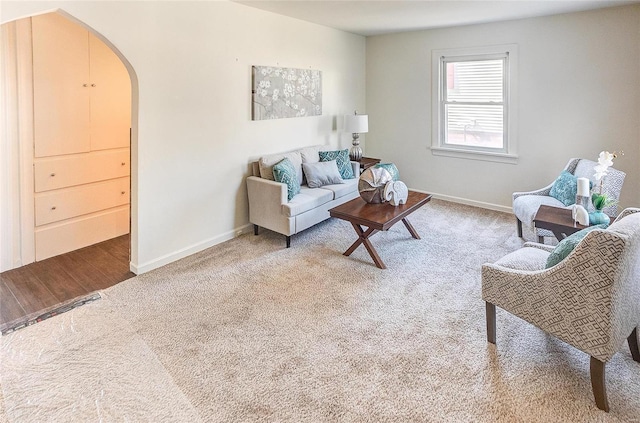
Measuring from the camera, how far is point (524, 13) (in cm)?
444

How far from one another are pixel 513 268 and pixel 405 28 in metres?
4.19

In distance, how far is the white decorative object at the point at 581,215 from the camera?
302 centimetres

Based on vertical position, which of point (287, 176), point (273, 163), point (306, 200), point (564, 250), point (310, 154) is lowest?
point (564, 250)

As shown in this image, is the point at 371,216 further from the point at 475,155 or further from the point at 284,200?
the point at 475,155

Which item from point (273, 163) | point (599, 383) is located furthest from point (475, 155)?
point (599, 383)

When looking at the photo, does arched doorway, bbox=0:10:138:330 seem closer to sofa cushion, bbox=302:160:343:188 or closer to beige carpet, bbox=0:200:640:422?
beige carpet, bbox=0:200:640:422

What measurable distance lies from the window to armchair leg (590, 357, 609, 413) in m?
3.69

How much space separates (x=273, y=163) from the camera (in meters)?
4.33

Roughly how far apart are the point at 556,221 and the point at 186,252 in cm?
329

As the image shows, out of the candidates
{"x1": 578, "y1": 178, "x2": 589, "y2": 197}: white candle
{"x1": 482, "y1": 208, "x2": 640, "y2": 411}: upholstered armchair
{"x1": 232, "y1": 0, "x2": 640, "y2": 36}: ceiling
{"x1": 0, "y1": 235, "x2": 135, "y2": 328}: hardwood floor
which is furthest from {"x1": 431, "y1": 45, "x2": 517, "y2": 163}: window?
{"x1": 0, "y1": 235, "x2": 135, "y2": 328}: hardwood floor

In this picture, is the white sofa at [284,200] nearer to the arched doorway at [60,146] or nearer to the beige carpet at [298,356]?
the beige carpet at [298,356]

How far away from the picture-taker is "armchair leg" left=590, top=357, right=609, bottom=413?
187cm

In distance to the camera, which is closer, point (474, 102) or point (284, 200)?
point (284, 200)

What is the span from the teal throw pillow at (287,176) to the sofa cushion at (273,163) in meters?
0.10
